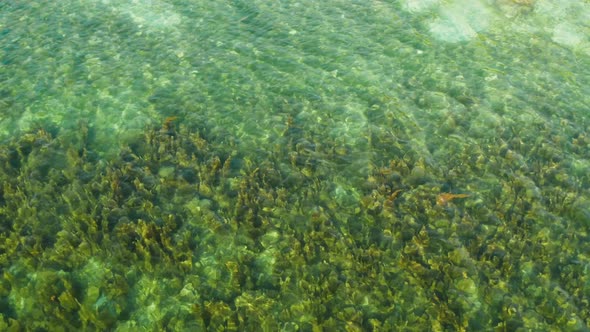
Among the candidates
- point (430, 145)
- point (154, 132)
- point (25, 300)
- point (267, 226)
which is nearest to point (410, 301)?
point (267, 226)

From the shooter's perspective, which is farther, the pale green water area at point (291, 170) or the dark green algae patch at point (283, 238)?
the pale green water area at point (291, 170)

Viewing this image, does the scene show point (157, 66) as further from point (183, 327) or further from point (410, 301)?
point (410, 301)

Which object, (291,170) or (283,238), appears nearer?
(283,238)

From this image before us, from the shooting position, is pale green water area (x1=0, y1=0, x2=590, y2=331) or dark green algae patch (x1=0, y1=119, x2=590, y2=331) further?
pale green water area (x1=0, y1=0, x2=590, y2=331)

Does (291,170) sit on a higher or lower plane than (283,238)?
higher
